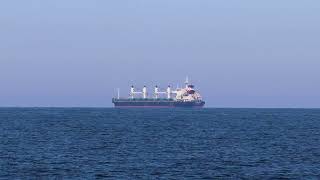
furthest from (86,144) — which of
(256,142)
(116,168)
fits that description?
(116,168)

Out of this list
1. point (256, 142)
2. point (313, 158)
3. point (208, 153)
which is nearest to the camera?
point (313, 158)

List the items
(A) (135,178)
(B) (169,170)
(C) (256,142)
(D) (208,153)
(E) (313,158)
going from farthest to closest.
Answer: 1. (C) (256,142)
2. (D) (208,153)
3. (E) (313,158)
4. (B) (169,170)
5. (A) (135,178)

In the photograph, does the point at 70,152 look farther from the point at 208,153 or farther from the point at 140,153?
the point at 208,153

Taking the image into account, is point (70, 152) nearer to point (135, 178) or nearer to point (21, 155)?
point (21, 155)

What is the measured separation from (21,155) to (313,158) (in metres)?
23.5

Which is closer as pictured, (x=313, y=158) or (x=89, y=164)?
(x=89, y=164)

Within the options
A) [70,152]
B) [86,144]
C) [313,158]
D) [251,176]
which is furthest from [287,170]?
[86,144]

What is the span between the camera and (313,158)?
66250 mm

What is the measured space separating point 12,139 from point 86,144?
11.8 metres

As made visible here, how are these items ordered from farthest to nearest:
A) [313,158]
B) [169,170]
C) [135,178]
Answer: [313,158] < [169,170] < [135,178]

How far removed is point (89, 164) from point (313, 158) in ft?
60.9

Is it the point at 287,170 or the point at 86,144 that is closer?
the point at 287,170

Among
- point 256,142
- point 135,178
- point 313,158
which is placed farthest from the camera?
point 256,142

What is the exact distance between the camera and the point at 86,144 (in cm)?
8106
